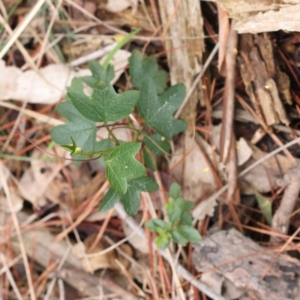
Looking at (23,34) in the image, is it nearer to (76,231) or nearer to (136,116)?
(136,116)

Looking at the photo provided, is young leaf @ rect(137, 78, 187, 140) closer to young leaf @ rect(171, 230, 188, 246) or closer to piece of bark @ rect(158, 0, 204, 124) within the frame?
piece of bark @ rect(158, 0, 204, 124)

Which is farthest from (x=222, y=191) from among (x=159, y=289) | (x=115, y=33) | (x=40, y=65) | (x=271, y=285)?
(x=40, y=65)

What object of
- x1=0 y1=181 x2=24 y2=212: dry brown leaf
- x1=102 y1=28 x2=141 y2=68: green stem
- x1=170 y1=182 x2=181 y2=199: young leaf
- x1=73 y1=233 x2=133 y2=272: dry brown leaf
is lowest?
x1=73 y1=233 x2=133 y2=272: dry brown leaf

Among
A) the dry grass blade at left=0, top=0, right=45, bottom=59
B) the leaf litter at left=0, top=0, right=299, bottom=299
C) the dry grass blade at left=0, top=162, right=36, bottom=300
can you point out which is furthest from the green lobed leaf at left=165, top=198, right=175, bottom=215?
the dry grass blade at left=0, top=0, right=45, bottom=59

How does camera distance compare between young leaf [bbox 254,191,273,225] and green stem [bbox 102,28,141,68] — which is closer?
young leaf [bbox 254,191,273,225]

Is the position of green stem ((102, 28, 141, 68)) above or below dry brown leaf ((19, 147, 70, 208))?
above

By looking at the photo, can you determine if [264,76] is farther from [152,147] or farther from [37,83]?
[37,83]

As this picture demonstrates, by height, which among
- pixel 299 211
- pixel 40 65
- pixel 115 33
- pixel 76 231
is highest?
pixel 115 33
